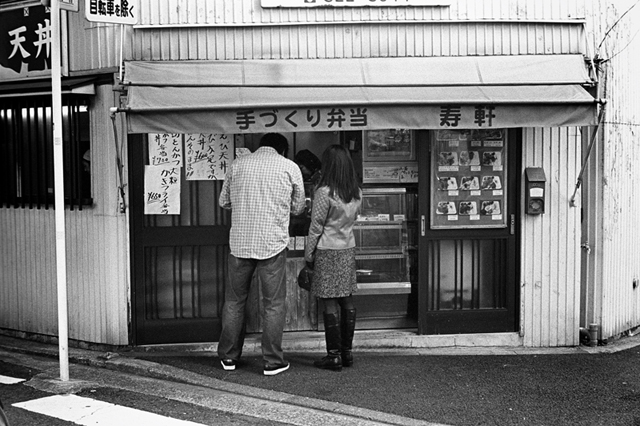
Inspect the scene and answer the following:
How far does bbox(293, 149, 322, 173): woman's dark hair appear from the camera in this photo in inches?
324

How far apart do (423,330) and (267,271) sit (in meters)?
1.90

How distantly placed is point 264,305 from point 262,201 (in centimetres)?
90

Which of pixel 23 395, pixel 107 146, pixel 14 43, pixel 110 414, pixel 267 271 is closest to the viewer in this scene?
pixel 110 414

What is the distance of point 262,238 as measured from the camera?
700 cm

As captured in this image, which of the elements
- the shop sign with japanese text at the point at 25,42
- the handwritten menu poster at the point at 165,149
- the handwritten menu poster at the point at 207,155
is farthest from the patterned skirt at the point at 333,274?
the shop sign with japanese text at the point at 25,42

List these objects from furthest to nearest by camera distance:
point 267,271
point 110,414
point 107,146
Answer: point 107,146, point 267,271, point 110,414

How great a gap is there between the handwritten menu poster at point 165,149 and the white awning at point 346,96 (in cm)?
71

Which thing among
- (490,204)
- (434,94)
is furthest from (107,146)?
(490,204)

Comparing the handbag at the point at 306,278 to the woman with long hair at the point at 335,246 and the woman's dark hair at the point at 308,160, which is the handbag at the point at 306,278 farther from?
the woman's dark hair at the point at 308,160

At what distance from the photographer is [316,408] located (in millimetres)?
6242

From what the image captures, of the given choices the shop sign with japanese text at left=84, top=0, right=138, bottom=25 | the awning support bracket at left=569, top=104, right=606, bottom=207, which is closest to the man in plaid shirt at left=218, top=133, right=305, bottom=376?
the shop sign with japanese text at left=84, top=0, right=138, bottom=25

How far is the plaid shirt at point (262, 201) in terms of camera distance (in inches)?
276

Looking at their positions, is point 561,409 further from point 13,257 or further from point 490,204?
point 13,257

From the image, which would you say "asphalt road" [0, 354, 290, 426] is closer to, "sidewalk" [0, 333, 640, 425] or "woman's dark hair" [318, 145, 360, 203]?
"sidewalk" [0, 333, 640, 425]
